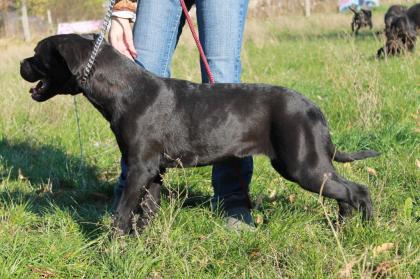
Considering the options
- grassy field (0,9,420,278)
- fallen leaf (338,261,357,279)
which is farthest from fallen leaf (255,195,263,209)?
fallen leaf (338,261,357,279)

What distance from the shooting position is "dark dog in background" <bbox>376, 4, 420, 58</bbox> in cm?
950

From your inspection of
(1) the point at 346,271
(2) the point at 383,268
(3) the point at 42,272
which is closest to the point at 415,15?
(2) the point at 383,268

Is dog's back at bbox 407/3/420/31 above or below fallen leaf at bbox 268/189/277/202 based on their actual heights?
above

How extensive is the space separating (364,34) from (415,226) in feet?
47.5

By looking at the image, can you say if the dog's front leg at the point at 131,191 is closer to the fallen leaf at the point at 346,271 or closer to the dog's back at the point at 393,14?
the fallen leaf at the point at 346,271

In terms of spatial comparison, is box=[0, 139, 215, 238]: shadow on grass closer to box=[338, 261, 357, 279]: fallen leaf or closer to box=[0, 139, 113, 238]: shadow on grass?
box=[0, 139, 113, 238]: shadow on grass

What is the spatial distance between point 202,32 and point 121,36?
543mm

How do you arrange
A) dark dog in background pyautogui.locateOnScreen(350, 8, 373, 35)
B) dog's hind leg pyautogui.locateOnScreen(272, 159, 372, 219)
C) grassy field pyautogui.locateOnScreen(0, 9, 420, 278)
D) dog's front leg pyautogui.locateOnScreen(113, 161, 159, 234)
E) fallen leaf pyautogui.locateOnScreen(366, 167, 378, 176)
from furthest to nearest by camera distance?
dark dog in background pyautogui.locateOnScreen(350, 8, 373, 35)
fallen leaf pyautogui.locateOnScreen(366, 167, 378, 176)
dog's hind leg pyautogui.locateOnScreen(272, 159, 372, 219)
dog's front leg pyautogui.locateOnScreen(113, 161, 159, 234)
grassy field pyautogui.locateOnScreen(0, 9, 420, 278)

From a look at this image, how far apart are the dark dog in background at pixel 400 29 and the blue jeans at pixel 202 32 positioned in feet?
19.9

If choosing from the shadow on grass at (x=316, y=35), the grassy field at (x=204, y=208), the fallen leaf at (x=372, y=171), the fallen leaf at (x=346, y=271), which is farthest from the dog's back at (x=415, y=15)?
the fallen leaf at (x=346, y=271)

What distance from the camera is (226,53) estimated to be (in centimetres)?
359

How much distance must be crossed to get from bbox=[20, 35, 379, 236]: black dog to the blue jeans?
299 millimetres

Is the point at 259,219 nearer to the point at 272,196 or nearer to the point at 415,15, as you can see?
the point at 272,196

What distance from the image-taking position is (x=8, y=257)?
2873 millimetres
